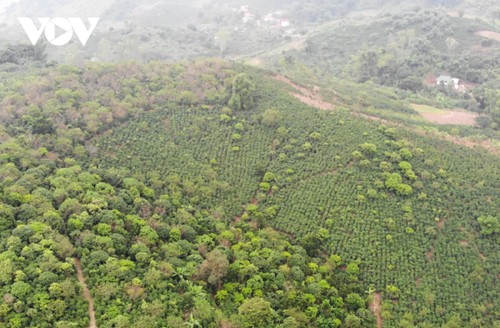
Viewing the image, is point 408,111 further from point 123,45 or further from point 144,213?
point 123,45

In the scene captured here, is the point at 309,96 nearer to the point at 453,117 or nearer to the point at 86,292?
the point at 453,117

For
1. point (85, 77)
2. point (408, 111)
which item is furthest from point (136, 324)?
point (408, 111)

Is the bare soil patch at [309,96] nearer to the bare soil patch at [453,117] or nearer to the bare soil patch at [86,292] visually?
the bare soil patch at [453,117]

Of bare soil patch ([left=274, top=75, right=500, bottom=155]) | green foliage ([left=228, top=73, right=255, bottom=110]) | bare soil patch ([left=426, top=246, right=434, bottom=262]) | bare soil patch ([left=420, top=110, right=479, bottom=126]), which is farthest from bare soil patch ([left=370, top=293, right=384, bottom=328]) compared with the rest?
bare soil patch ([left=420, top=110, right=479, bottom=126])

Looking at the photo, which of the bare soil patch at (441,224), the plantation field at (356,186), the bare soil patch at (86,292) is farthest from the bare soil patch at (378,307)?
the bare soil patch at (86,292)

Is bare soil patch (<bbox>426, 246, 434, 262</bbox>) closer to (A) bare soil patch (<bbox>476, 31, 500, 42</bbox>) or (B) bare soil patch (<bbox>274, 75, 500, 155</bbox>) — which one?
(B) bare soil patch (<bbox>274, 75, 500, 155</bbox>)

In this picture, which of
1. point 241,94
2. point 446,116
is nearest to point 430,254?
point 241,94
